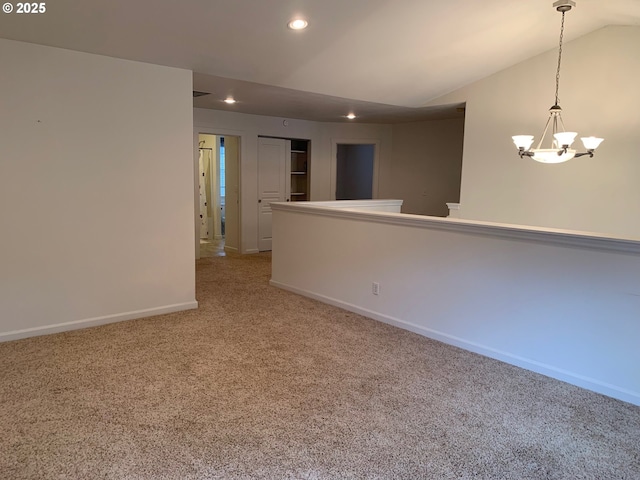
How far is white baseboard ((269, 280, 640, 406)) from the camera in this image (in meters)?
2.67

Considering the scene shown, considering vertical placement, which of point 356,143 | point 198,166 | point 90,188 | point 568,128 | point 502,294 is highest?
point 356,143

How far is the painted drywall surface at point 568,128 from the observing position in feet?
14.4

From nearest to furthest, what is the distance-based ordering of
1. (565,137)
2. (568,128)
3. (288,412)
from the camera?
(288,412) → (565,137) → (568,128)

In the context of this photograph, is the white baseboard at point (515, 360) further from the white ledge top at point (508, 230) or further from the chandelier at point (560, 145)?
the chandelier at point (560, 145)

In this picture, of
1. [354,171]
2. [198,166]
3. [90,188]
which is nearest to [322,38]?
[90,188]

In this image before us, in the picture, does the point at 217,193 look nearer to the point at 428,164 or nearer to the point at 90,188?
the point at 428,164

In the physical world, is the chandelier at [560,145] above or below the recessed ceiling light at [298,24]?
below

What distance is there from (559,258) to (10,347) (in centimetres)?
408

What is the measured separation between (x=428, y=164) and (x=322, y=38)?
4.47 metres

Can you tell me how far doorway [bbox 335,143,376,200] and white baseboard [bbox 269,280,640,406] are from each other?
229 inches

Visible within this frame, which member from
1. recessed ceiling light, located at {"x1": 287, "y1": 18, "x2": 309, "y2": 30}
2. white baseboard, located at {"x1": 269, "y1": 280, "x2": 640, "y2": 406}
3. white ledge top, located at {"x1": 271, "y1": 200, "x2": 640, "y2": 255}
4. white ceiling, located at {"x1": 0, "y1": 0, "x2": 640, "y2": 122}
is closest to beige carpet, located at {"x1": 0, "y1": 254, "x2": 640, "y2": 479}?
white baseboard, located at {"x1": 269, "y1": 280, "x2": 640, "y2": 406}

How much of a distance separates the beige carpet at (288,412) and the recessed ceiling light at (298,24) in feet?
8.42

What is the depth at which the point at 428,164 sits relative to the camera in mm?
7715

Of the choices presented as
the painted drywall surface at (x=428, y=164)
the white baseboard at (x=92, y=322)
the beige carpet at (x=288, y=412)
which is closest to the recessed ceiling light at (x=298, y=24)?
the beige carpet at (x=288, y=412)
